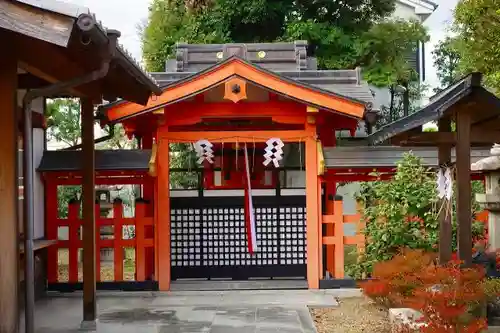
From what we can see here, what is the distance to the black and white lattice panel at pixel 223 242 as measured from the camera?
13234mm

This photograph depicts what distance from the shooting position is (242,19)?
23922mm

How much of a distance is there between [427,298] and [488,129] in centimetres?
280

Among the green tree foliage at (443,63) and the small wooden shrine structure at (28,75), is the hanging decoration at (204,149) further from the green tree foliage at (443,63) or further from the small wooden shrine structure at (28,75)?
the green tree foliage at (443,63)

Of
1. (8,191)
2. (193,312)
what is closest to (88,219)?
(193,312)

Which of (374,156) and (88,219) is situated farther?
(374,156)

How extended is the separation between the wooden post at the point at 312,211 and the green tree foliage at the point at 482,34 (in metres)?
4.03

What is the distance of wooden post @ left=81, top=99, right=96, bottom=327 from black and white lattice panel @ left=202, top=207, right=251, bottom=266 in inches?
176

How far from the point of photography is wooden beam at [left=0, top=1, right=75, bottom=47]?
532 centimetres

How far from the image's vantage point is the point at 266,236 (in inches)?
524

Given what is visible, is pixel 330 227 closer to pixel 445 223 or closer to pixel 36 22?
pixel 445 223

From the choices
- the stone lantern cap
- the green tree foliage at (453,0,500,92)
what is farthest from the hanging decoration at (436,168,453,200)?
the green tree foliage at (453,0,500,92)

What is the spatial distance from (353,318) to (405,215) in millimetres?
2126

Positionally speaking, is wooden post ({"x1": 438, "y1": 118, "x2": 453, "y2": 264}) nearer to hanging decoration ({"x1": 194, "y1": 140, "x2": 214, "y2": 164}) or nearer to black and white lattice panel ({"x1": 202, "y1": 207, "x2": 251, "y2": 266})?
hanging decoration ({"x1": 194, "y1": 140, "x2": 214, "y2": 164})

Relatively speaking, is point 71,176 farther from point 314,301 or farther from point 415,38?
point 415,38
